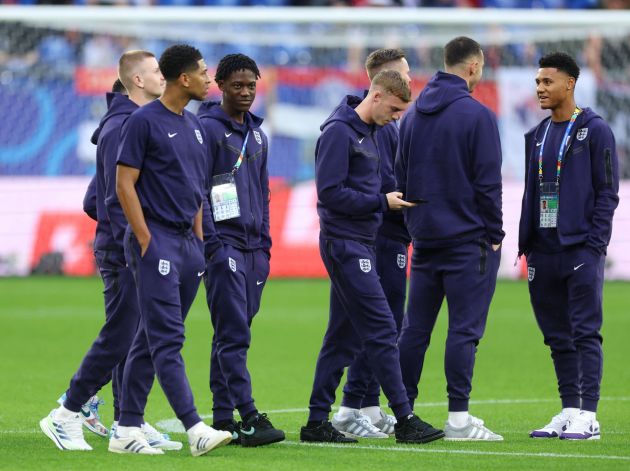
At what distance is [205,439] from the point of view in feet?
22.5

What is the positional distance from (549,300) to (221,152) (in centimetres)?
227

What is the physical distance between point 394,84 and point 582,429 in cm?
232

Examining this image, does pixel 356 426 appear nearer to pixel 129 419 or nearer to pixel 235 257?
pixel 235 257

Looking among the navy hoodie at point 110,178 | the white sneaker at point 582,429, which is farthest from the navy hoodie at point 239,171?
the white sneaker at point 582,429

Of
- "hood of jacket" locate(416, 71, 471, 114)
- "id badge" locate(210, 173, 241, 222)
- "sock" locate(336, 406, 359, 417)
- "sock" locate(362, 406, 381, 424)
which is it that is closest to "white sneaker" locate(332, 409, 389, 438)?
"sock" locate(336, 406, 359, 417)

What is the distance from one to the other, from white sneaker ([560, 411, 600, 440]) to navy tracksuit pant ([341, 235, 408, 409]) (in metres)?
1.25

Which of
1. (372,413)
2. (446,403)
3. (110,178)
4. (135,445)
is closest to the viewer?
(135,445)

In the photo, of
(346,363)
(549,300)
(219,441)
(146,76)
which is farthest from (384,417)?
(146,76)

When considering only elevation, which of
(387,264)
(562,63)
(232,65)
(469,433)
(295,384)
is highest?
(562,63)

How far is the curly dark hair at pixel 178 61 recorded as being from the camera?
7188mm

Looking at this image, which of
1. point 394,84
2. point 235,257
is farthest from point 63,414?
point 394,84

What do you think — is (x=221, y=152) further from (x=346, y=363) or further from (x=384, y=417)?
(x=384, y=417)

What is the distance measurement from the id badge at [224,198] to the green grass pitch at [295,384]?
1.34m

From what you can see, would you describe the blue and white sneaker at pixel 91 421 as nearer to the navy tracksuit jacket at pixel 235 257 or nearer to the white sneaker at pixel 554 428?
the navy tracksuit jacket at pixel 235 257
